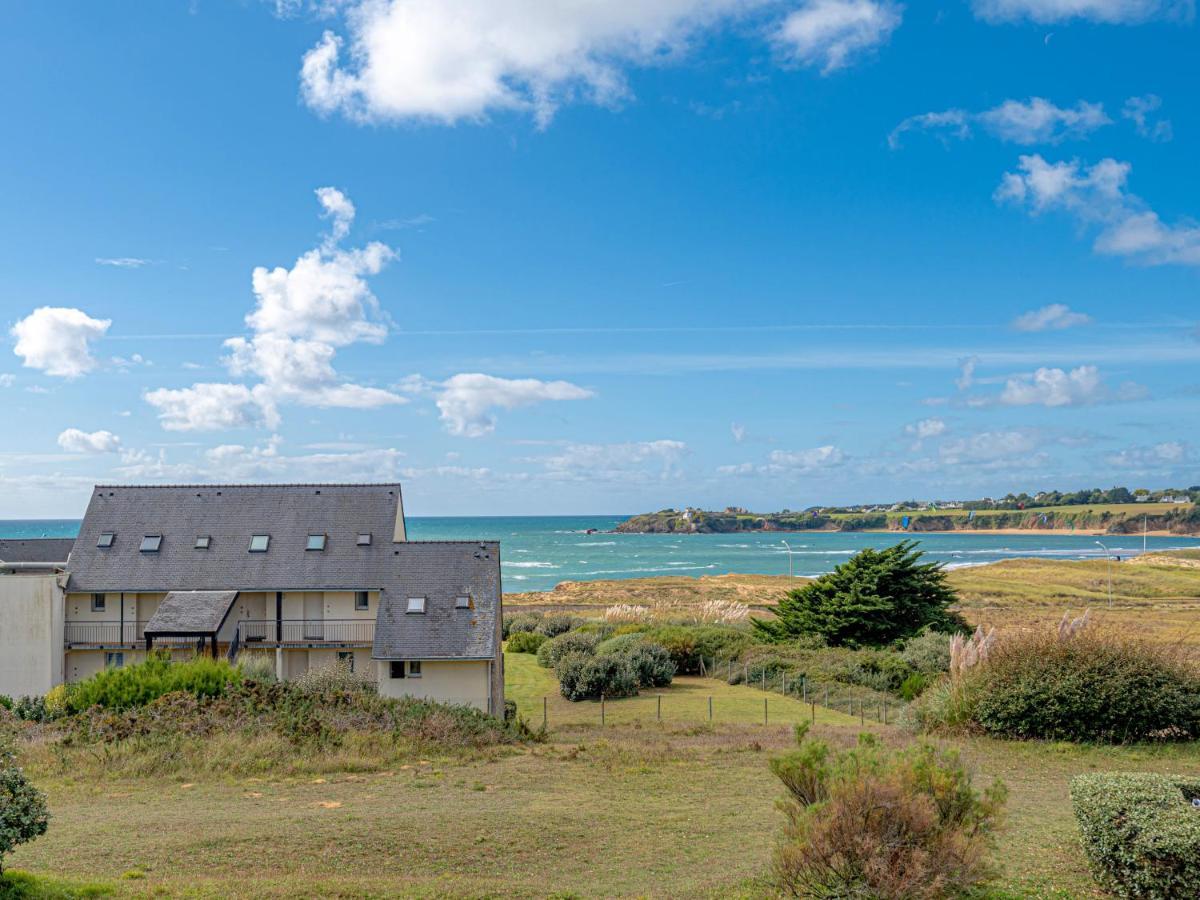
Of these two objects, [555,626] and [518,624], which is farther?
[518,624]

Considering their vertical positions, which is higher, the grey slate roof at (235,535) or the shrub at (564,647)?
the grey slate roof at (235,535)

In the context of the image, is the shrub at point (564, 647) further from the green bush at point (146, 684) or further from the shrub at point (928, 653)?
the green bush at point (146, 684)

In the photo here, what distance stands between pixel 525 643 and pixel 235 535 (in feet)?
58.2

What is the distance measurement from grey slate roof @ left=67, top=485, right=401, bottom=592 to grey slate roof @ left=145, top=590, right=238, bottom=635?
0.51m

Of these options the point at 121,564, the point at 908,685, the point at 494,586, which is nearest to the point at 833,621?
the point at 908,685

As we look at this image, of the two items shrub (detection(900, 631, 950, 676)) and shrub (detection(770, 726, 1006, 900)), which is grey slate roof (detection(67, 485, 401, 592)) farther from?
shrub (detection(770, 726, 1006, 900))

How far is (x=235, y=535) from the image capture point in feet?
106

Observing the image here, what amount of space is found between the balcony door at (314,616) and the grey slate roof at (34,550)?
12.4m

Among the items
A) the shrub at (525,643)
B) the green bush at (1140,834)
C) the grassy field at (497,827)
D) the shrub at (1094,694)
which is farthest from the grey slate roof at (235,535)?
the green bush at (1140,834)

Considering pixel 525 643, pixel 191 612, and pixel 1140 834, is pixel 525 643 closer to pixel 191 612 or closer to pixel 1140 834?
pixel 191 612

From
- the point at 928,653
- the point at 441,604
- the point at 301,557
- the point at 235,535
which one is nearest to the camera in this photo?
the point at 441,604

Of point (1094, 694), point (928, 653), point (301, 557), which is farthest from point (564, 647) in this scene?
point (1094, 694)

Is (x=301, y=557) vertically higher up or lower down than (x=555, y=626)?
higher up

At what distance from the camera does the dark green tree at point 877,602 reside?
40.0 metres
